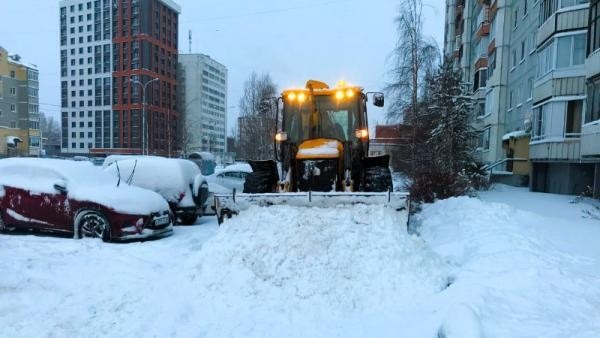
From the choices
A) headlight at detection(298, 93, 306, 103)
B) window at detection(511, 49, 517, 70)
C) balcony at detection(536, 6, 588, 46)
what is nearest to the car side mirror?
headlight at detection(298, 93, 306, 103)

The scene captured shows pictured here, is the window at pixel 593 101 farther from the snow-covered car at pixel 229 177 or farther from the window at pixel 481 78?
the window at pixel 481 78

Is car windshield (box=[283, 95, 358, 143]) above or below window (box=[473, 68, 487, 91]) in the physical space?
below

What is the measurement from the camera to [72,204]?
8.36 metres

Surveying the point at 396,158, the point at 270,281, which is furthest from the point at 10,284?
the point at 396,158

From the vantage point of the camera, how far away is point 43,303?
4828mm

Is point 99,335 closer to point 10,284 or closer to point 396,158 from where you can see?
point 10,284

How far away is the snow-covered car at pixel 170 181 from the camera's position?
1073cm

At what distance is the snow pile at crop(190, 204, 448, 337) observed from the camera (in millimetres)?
4531

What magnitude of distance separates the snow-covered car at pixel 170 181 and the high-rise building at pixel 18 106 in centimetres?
6649

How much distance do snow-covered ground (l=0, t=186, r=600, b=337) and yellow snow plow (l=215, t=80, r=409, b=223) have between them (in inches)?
61.6

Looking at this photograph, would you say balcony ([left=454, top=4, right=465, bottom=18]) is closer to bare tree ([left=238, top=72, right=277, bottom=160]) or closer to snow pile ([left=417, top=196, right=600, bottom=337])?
bare tree ([left=238, top=72, right=277, bottom=160])

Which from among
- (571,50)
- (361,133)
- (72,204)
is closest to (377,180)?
(361,133)

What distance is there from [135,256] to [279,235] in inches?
102

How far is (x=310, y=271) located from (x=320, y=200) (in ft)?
5.05
